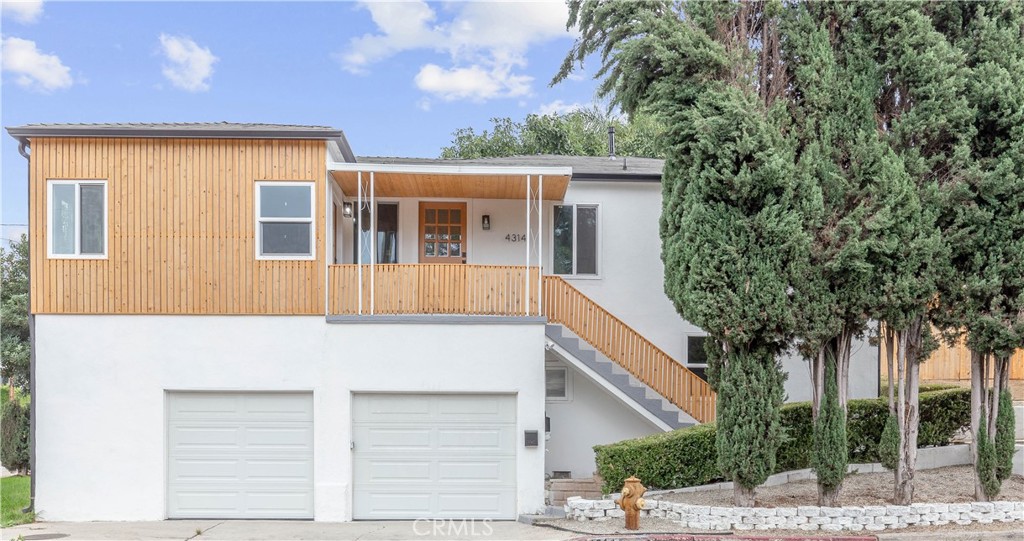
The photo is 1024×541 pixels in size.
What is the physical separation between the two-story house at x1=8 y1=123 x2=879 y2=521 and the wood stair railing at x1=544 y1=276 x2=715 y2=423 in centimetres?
76

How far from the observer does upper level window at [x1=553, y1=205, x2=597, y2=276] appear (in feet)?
40.1

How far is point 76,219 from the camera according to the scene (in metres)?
9.40

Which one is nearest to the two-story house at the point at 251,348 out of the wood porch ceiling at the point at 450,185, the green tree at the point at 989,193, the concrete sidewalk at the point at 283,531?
the concrete sidewalk at the point at 283,531

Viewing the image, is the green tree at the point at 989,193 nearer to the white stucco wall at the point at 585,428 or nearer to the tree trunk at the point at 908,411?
the tree trunk at the point at 908,411

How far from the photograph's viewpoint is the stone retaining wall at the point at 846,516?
8.41 meters

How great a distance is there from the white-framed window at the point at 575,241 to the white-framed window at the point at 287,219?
441cm

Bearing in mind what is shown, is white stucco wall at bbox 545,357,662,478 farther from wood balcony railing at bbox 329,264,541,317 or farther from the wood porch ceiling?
the wood porch ceiling

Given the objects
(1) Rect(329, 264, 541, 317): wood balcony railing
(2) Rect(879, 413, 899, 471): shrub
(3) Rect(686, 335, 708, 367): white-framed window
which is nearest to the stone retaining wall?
(2) Rect(879, 413, 899, 471): shrub

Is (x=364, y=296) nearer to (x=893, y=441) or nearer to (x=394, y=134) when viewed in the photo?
(x=893, y=441)

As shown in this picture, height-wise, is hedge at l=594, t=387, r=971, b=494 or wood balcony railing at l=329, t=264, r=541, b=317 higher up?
wood balcony railing at l=329, t=264, r=541, b=317

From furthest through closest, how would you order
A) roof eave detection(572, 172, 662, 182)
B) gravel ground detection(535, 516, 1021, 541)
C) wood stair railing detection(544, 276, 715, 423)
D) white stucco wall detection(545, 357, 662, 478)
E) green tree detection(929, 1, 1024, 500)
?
roof eave detection(572, 172, 662, 182), white stucco wall detection(545, 357, 662, 478), wood stair railing detection(544, 276, 715, 423), gravel ground detection(535, 516, 1021, 541), green tree detection(929, 1, 1024, 500)

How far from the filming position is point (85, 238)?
9445 millimetres

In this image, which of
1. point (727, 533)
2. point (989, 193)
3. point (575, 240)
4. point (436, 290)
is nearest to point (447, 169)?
point (436, 290)

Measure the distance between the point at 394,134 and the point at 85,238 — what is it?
18350 mm
